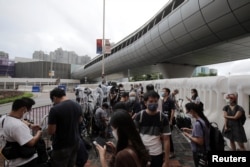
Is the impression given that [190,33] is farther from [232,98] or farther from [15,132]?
[15,132]

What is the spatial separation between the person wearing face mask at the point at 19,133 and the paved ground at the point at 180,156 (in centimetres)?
215

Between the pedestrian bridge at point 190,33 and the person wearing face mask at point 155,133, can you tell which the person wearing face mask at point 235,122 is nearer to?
the person wearing face mask at point 155,133

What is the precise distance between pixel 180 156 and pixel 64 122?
323 centimetres

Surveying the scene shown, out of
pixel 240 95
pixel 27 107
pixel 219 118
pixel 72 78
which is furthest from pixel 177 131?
pixel 72 78

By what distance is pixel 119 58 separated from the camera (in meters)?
39.5

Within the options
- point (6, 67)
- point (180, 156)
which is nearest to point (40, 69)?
point (6, 67)

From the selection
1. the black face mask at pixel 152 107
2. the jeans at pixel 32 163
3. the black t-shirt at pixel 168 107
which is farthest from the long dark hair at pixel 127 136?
the black t-shirt at pixel 168 107

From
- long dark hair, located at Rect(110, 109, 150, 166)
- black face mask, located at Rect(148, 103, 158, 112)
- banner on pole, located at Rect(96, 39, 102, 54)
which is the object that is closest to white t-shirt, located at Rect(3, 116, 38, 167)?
long dark hair, located at Rect(110, 109, 150, 166)

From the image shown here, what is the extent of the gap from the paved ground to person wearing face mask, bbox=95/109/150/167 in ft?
10.4

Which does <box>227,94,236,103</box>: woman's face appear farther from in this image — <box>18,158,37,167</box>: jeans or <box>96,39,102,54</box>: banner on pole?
<box>96,39,102,54</box>: banner on pole

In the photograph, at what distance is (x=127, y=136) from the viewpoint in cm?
177

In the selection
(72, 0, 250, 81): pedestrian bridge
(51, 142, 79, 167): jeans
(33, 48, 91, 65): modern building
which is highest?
(33, 48, 91, 65): modern building

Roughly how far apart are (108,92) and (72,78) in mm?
76838

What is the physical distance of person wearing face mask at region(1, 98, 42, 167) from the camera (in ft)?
8.68
